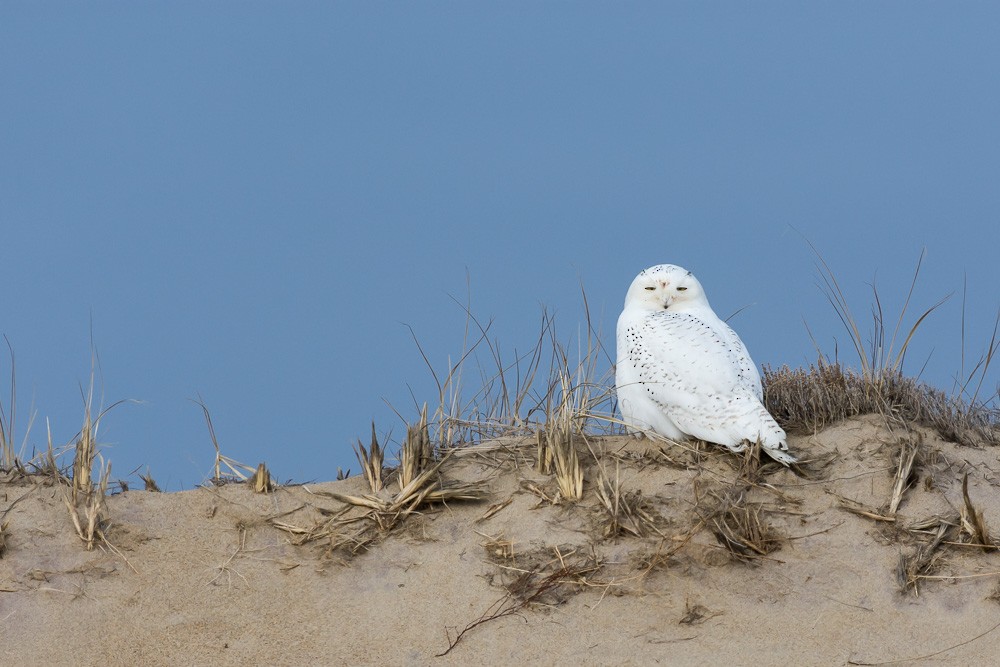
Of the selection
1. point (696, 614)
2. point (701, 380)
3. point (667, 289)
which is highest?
point (667, 289)

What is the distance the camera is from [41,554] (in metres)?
5.86

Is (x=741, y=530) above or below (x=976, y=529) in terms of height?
above

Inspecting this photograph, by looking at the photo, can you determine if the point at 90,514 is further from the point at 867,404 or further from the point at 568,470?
the point at 867,404

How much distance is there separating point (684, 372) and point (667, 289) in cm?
74

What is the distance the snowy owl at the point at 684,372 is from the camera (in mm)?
5996

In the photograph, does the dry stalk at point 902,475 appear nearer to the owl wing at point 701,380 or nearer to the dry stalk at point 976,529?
the dry stalk at point 976,529

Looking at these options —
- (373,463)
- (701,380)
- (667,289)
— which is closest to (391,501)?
(373,463)

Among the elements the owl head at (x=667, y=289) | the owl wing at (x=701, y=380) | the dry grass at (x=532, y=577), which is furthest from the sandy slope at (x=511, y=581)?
the owl head at (x=667, y=289)

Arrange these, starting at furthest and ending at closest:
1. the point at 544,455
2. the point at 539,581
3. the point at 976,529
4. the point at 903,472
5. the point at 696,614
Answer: the point at 544,455
the point at 903,472
the point at 976,529
the point at 539,581
the point at 696,614

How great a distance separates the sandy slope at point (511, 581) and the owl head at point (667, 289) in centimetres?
95

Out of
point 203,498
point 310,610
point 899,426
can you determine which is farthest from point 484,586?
point 899,426

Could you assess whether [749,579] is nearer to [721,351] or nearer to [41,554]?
[721,351]

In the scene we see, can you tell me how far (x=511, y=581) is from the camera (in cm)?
566

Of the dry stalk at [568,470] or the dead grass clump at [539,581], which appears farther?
the dry stalk at [568,470]
